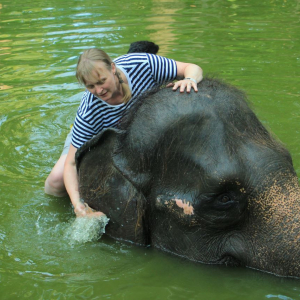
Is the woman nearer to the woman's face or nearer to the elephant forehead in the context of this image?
the woman's face

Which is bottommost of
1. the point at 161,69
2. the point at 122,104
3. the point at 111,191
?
the point at 111,191

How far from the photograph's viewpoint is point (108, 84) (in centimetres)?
402

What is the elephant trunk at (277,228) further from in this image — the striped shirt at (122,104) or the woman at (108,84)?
the striped shirt at (122,104)

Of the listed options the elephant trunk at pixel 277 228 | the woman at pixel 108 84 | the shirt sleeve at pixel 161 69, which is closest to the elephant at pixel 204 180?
the elephant trunk at pixel 277 228

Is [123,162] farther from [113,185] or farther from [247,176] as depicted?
[247,176]

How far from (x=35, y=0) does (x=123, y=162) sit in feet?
44.6

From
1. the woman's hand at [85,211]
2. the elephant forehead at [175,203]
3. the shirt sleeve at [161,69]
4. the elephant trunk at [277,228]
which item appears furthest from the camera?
the shirt sleeve at [161,69]

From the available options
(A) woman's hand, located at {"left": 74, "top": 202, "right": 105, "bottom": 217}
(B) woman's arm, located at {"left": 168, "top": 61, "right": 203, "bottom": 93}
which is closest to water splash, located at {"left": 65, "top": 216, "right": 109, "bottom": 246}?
(A) woman's hand, located at {"left": 74, "top": 202, "right": 105, "bottom": 217}

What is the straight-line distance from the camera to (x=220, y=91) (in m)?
3.79

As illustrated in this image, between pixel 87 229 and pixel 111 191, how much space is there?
17.3 inches

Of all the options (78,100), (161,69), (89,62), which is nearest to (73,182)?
(89,62)

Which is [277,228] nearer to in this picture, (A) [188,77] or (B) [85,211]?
(A) [188,77]

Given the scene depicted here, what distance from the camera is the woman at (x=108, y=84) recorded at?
13.2 ft

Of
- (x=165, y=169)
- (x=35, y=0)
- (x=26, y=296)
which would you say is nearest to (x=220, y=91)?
(x=165, y=169)
